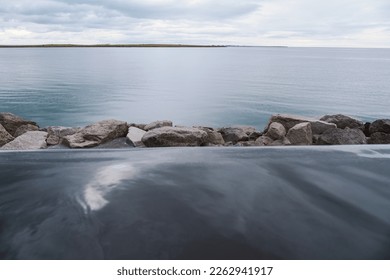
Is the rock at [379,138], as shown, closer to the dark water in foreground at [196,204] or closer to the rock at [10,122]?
the dark water in foreground at [196,204]

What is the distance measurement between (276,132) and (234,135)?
3.41 feet

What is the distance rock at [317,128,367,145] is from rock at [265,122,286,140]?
80cm

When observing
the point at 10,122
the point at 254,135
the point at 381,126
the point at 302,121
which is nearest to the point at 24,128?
the point at 10,122

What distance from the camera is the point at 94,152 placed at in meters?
2.55

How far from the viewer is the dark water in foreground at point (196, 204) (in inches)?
57.6

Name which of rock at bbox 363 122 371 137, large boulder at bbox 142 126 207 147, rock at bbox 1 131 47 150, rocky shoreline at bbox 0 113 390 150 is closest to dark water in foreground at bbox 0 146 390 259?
large boulder at bbox 142 126 207 147

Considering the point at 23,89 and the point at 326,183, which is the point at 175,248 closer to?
the point at 326,183

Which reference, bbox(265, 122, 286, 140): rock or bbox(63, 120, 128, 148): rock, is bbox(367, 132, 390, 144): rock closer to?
bbox(265, 122, 286, 140): rock

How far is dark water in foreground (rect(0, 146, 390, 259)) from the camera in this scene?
1.46 meters

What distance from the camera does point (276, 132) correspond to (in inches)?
296

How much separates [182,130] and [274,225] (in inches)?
190

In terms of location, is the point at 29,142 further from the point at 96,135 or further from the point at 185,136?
the point at 185,136

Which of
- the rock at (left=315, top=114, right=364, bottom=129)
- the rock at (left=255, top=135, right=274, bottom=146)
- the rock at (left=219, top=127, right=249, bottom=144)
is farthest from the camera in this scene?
the rock at (left=315, top=114, right=364, bottom=129)
